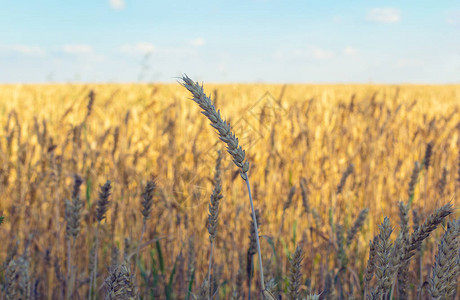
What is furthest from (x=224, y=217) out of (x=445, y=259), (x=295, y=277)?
(x=445, y=259)

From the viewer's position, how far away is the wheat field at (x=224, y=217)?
101cm

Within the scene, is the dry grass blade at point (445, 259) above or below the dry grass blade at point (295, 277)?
above

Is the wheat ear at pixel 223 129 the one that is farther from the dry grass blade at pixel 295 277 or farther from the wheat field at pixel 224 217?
the dry grass blade at pixel 295 277

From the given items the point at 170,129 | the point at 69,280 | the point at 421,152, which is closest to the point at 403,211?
the point at 69,280

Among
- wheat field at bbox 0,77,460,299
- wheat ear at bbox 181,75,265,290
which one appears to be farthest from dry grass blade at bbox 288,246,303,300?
wheat ear at bbox 181,75,265,290

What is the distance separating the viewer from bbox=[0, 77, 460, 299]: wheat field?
101 centimetres

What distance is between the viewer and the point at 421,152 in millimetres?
3965

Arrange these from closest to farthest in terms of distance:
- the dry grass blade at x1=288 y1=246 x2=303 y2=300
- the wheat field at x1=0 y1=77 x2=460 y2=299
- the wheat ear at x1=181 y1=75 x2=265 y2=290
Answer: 1. the wheat ear at x1=181 y1=75 x2=265 y2=290
2. the dry grass blade at x1=288 y1=246 x2=303 y2=300
3. the wheat field at x1=0 y1=77 x2=460 y2=299

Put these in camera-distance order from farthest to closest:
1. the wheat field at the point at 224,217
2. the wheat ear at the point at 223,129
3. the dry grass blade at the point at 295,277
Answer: the wheat field at the point at 224,217 → the dry grass blade at the point at 295,277 → the wheat ear at the point at 223,129

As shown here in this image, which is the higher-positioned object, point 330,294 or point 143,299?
point 330,294

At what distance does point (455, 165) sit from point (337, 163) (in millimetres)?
1168

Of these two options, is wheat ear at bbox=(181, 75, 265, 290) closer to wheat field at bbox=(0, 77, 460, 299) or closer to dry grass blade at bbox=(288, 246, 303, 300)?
wheat field at bbox=(0, 77, 460, 299)

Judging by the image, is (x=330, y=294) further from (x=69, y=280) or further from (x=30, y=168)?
(x=30, y=168)

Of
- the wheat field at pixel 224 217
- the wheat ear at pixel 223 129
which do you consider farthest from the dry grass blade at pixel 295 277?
the wheat ear at pixel 223 129
